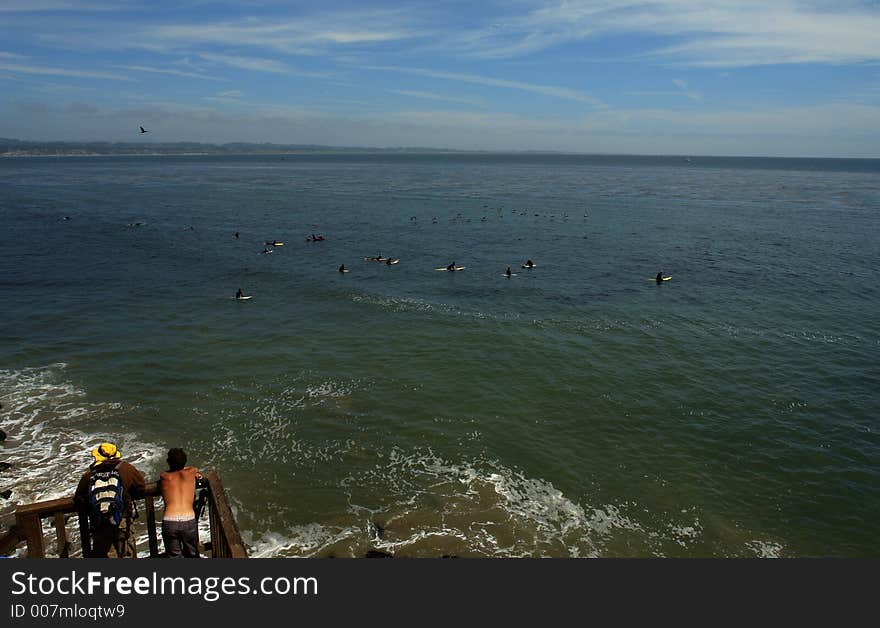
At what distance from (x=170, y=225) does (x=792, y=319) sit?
66.1 meters

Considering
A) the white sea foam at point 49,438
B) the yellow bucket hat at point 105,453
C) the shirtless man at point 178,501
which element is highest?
the yellow bucket hat at point 105,453

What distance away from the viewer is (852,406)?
2481 centimetres

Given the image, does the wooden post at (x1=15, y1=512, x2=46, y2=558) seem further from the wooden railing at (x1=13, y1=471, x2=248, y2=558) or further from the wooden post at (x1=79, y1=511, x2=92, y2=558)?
the wooden post at (x1=79, y1=511, x2=92, y2=558)

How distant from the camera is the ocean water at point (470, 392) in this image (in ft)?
58.9

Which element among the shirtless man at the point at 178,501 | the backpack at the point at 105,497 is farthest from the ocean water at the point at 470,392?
the backpack at the point at 105,497

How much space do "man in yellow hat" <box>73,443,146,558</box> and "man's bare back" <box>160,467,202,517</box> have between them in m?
0.36

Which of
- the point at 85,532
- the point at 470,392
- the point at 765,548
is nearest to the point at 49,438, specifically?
the point at 85,532

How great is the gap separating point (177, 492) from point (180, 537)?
0.77 meters

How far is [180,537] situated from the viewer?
9062mm

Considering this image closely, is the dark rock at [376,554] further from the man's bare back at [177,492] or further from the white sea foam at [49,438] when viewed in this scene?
the white sea foam at [49,438]

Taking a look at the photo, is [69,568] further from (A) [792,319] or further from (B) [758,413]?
(A) [792,319]

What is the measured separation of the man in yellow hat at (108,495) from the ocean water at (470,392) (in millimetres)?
7644

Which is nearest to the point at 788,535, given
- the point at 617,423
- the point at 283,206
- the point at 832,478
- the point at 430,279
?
the point at 832,478

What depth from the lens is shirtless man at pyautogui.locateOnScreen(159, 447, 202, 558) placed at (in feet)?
29.1
